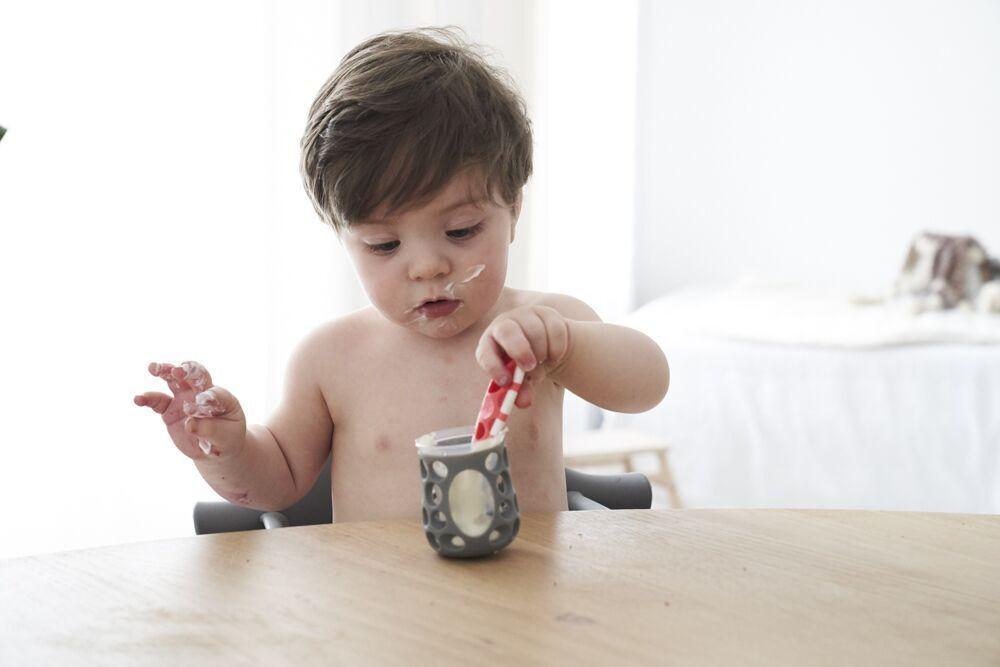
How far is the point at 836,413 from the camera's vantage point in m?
2.90

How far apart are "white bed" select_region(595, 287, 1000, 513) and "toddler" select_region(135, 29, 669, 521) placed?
1933mm

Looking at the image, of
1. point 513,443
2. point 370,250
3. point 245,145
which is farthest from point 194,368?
point 245,145

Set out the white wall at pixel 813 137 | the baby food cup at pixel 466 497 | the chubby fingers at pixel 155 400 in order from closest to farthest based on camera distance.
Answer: the baby food cup at pixel 466 497 < the chubby fingers at pixel 155 400 < the white wall at pixel 813 137

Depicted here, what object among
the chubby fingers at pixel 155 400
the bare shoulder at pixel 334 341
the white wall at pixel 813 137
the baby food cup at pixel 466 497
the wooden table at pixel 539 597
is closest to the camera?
the wooden table at pixel 539 597

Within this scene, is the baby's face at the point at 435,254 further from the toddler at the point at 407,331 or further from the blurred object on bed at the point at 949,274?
the blurred object on bed at the point at 949,274

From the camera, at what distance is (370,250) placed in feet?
3.25

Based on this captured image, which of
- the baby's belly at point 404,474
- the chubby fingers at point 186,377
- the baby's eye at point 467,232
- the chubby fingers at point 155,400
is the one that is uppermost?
the baby's eye at point 467,232

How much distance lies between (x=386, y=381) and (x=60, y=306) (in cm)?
107

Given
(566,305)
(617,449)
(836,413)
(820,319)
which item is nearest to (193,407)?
(566,305)

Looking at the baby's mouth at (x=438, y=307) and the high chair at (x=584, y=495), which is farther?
the high chair at (x=584, y=495)

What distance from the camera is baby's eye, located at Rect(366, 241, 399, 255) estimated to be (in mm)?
982

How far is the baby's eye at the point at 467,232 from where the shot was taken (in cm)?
98

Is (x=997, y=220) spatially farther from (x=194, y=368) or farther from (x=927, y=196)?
(x=194, y=368)

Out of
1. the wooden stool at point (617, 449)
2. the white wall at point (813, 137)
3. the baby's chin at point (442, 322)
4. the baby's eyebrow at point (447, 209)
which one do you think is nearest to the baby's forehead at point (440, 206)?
the baby's eyebrow at point (447, 209)
